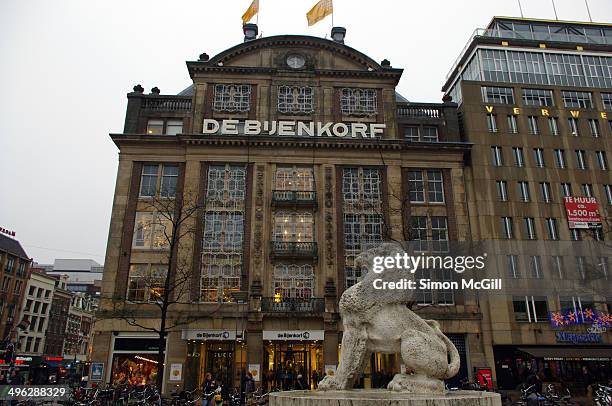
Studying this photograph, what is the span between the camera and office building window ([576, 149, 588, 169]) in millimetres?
35844

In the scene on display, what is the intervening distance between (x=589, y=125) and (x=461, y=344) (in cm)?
2108

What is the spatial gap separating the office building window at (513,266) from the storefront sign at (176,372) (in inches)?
911

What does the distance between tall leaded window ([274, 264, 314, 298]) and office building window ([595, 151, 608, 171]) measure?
2440 cm

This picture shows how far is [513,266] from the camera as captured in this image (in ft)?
Answer: 107

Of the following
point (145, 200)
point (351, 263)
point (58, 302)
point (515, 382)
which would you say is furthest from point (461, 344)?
point (58, 302)

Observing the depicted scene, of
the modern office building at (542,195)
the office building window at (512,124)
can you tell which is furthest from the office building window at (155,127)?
the office building window at (512,124)

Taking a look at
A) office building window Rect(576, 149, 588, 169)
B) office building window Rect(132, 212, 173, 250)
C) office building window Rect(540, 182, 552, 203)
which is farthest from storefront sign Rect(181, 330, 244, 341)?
office building window Rect(576, 149, 588, 169)

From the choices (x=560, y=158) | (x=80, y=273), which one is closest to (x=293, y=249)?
(x=560, y=158)

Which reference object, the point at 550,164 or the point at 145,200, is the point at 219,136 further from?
the point at 550,164

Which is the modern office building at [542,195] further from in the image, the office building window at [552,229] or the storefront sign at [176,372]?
the storefront sign at [176,372]

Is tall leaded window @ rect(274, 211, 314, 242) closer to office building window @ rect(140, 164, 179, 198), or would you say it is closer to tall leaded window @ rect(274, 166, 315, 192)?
tall leaded window @ rect(274, 166, 315, 192)

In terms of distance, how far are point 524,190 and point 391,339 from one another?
29.1 meters

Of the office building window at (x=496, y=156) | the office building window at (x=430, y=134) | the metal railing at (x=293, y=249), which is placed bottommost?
the metal railing at (x=293, y=249)

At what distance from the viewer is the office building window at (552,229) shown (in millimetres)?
33531
